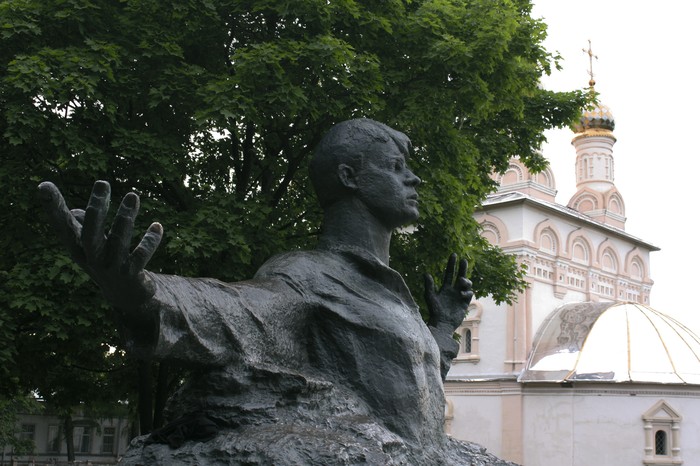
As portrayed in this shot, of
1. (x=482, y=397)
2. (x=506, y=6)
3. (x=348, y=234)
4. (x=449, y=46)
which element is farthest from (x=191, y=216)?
(x=482, y=397)

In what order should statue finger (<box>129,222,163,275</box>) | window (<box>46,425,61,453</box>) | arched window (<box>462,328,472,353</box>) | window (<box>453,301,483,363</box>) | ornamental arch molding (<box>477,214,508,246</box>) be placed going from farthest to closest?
window (<box>46,425,61,453</box>) < ornamental arch molding (<box>477,214,508,246</box>) < arched window (<box>462,328,472,353</box>) < window (<box>453,301,483,363</box>) < statue finger (<box>129,222,163,275</box>)

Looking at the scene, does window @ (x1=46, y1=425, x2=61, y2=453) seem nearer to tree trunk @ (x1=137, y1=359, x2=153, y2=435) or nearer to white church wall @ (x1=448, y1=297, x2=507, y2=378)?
white church wall @ (x1=448, y1=297, x2=507, y2=378)

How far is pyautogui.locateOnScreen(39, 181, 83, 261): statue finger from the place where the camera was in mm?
2572

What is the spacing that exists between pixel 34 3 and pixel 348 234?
733 centimetres

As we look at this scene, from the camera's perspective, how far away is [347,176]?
13.0ft

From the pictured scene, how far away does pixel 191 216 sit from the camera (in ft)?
32.3

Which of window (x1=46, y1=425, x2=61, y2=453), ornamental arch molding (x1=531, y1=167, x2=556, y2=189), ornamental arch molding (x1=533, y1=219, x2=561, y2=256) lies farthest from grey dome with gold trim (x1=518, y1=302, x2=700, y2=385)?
window (x1=46, y1=425, x2=61, y2=453)

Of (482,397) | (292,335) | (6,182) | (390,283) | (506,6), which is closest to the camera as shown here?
(292,335)

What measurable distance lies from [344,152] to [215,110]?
558cm

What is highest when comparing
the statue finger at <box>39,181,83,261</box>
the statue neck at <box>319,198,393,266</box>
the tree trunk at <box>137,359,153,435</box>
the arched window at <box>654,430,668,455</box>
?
the statue neck at <box>319,198,393,266</box>

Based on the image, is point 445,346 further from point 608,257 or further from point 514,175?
point 608,257

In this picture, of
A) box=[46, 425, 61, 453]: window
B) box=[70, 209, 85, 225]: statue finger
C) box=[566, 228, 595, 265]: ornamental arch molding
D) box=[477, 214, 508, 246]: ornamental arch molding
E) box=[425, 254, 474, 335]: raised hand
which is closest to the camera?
box=[70, 209, 85, 225]: statue finger

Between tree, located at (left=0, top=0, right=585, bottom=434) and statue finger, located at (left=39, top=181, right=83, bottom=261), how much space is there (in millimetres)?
6370

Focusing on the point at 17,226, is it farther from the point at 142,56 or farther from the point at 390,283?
the point at 390,283
